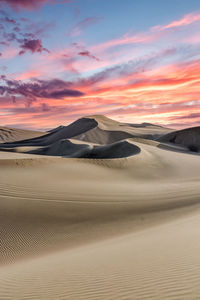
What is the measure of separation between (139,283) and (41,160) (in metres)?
11.7

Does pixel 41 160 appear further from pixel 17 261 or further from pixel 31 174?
pixel 17 261

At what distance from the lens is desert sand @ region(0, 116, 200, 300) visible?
3.16m

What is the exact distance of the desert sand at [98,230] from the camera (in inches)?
124

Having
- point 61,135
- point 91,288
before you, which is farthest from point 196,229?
point 61,135

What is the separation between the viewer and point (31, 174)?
11.3 meters

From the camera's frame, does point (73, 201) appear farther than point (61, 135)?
No

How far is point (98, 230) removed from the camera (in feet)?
23.5

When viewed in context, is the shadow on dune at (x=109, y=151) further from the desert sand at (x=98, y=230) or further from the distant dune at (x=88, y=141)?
the desert sand at (x=98, y=230)

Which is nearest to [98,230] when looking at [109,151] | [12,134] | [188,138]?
[109,151]

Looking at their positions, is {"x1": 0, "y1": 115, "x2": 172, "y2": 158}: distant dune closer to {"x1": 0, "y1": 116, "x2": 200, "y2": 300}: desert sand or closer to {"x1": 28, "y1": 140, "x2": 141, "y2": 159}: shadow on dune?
{"x1": 28, "y1": 140, "x2": 141, "y2": 159}: shadow on dune

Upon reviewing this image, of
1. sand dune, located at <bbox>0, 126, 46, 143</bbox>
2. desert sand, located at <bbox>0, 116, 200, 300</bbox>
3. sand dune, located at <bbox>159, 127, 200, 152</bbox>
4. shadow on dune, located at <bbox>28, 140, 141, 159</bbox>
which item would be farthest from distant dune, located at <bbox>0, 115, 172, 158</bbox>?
sand dune, located at <bbox>0, 126, 46, 143</bbox>

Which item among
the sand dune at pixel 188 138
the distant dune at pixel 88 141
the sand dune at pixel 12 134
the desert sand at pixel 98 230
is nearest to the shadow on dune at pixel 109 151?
the distant dune at pixel 88 141

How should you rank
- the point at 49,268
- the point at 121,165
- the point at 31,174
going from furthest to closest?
the point at 121,165 < the point at 31,174 < the point at 49,268

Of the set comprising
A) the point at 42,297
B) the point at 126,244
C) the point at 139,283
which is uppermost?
the point at 139,283
